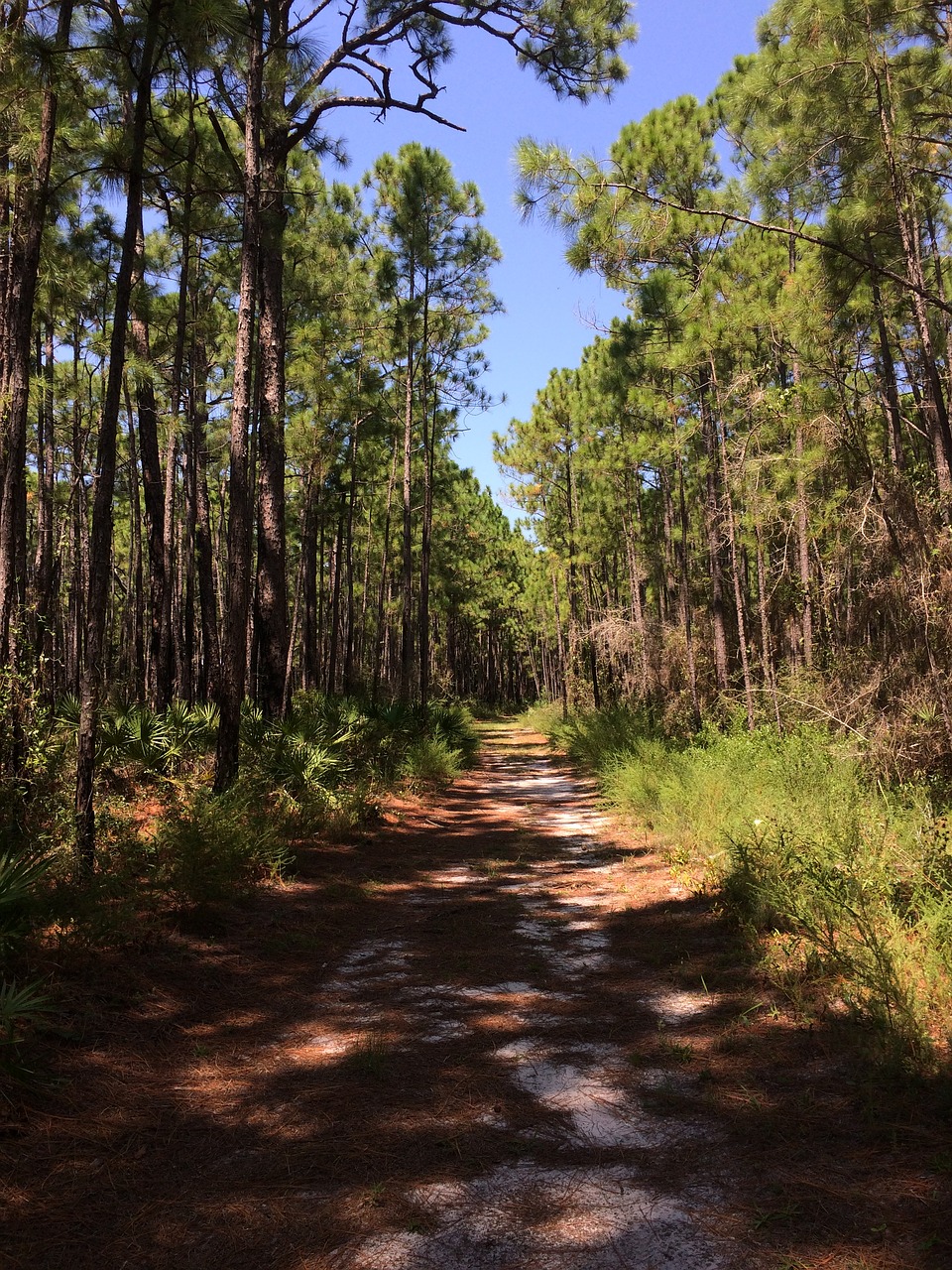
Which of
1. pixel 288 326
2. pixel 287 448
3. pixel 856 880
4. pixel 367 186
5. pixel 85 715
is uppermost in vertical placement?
pixel 367 186

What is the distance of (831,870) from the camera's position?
4.78 metres

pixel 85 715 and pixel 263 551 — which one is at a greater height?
pixel 263 551

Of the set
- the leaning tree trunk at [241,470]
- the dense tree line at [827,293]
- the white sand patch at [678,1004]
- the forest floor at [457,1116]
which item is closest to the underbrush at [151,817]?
the forest floor at [457,1116]

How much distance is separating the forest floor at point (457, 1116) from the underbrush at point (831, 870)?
262 millimetres

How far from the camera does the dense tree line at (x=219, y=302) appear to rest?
658 centimetres

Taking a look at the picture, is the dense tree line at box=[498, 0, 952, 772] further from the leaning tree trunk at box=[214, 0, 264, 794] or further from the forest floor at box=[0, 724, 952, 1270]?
the forest floor at box=[0, 724, 952, 1270]

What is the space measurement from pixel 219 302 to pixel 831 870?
18649 millimetres

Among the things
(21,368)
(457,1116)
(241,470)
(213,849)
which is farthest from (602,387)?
(457,1116)

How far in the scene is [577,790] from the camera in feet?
46.1

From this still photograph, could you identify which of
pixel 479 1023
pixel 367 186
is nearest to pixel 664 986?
pixel 479 1023

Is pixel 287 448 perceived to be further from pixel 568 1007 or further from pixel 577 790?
pixel 568 1007

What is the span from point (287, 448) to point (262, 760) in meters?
9.95

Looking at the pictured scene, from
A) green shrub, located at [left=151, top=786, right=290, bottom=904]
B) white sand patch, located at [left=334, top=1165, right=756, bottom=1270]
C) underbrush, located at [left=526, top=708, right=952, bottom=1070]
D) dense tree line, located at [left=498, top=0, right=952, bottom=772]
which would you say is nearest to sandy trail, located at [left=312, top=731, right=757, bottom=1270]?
white sand patch, located at [left=334, top=1165, right=756, bottom=1270]

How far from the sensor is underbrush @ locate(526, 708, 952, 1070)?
3.61m
